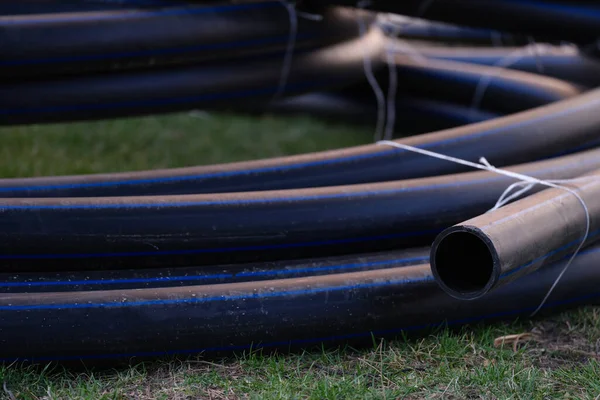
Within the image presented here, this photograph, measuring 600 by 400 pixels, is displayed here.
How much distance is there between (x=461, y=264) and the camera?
1.77 m

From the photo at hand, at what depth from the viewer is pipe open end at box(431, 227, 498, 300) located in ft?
5.37

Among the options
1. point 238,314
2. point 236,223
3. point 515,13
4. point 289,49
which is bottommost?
point 238,314

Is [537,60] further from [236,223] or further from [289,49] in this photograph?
[236,223]

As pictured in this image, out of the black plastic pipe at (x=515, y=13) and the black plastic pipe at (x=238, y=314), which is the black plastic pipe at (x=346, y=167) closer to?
the black plastic pipe at (x=238, y=314)

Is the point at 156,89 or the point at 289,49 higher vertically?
the point at 289,49

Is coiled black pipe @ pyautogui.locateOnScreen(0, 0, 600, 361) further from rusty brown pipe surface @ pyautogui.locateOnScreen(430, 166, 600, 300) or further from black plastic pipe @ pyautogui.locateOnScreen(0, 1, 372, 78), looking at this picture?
black plastic pipe @ pyautogui.locateOnScreen(0, 1, 372, 78)

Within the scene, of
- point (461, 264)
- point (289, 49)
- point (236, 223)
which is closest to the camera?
point (461, 264)

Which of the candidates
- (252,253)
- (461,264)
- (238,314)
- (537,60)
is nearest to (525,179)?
(461,264)

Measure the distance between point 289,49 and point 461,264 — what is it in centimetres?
155

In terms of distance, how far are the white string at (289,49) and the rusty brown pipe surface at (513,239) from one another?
4.61ft

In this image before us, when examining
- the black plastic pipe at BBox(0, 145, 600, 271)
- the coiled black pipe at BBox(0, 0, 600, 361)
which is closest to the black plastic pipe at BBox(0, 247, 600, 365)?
the coiled black pipe at BBox(0, 0, 600, 361)

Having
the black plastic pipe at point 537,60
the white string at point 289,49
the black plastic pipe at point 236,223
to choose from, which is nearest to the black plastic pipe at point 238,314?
the black plastic pipe at point 236,223

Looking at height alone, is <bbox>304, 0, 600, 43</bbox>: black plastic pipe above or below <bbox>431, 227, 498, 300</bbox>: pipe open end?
above

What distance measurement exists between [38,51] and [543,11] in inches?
75.3
